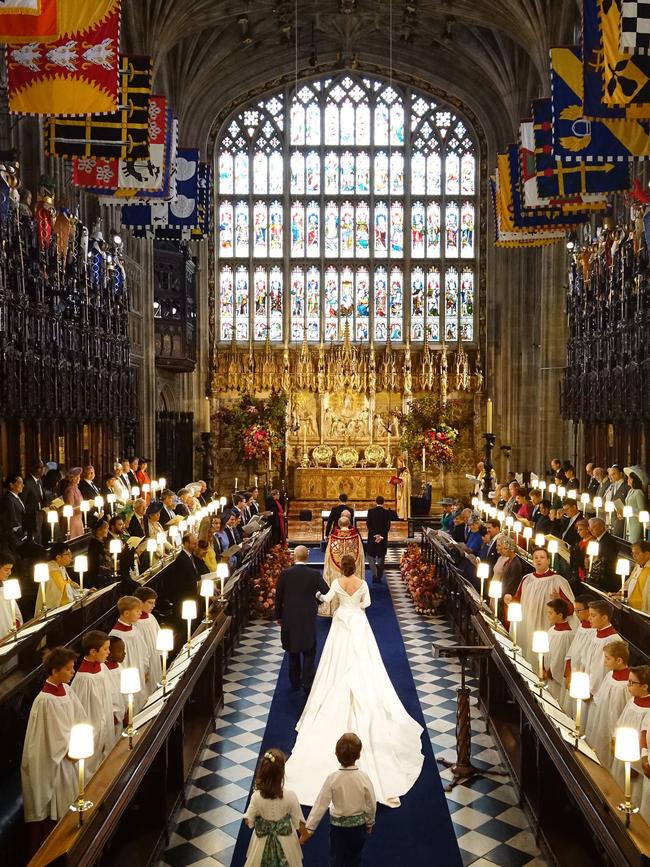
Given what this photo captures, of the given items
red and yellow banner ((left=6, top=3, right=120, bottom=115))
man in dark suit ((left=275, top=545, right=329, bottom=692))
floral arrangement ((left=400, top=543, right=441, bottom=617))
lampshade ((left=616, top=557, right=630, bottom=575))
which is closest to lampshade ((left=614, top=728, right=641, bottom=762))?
lampshade ((left=616, top=557, right=630, bottom=575))

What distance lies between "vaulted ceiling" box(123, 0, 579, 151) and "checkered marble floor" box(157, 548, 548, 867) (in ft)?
57.8

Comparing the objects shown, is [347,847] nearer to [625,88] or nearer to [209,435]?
[625,88]

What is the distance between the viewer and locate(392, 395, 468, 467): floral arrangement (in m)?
26.0

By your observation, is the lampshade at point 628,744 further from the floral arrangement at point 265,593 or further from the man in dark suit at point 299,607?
the floral arrangement at point 265,593

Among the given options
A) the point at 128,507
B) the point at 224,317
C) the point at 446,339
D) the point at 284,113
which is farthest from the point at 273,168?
the point at 128,507

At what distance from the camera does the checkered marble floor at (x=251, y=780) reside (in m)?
6.51

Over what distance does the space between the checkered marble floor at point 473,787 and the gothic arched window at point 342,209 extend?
17.0m

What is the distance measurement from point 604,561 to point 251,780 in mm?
5064

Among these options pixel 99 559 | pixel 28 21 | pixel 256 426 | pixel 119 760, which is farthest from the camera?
pixel 256 426

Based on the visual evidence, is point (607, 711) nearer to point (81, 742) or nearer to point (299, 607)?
point (81, 742)

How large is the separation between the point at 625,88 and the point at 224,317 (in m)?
20.1

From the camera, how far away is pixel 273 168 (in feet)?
92.6

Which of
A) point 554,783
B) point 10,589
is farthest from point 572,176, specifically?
point 10,589

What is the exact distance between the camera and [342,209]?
28312 mm
